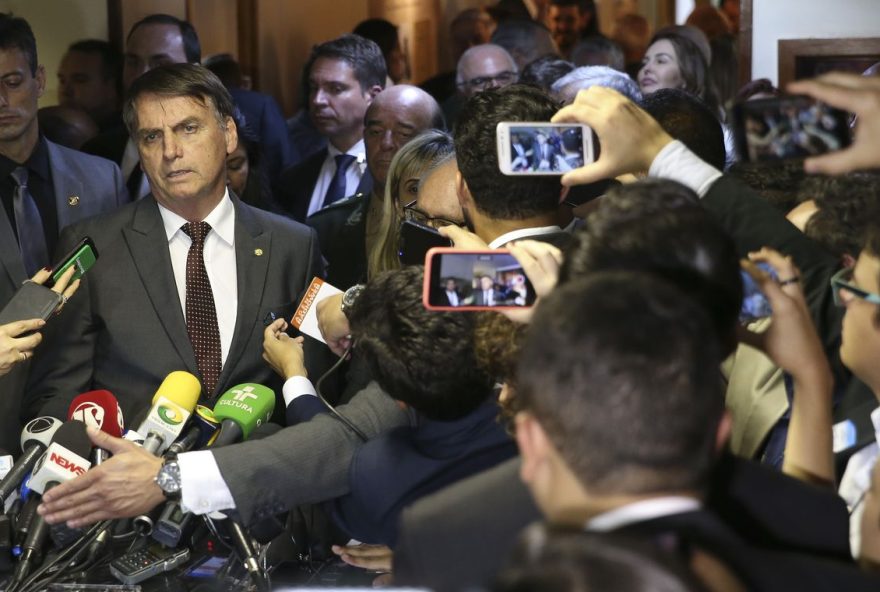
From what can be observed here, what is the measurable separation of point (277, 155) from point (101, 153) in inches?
47.9

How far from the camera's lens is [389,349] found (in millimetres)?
2156

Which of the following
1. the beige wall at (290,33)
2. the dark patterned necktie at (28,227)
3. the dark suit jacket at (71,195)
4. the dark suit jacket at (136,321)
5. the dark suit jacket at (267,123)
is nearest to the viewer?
the dark suit jacket at (136,321)

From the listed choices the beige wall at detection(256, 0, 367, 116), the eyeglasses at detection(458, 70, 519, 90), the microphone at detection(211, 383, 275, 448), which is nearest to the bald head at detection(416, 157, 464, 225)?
the microphone at detection(211, 383, 275, 448)

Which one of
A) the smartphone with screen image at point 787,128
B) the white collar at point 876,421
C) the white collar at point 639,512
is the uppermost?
the smartphone with screen image at point 787,128

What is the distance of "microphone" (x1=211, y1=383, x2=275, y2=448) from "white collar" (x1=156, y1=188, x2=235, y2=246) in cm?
55

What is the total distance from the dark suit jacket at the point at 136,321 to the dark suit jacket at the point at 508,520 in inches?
61.8

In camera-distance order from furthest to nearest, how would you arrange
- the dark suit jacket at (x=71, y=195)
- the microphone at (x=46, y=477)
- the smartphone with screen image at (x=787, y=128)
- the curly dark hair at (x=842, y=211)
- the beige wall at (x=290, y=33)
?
the beige wall at (x=290, y=33)
the dark suit jacket at (x=71, y=195)
the microphone at (x=46, y=477)
the curly dark hair at (x=842, y=211)
the smartphone with screen image at (x=787, y=128)

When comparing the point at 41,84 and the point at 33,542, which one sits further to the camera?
the point at 41,84

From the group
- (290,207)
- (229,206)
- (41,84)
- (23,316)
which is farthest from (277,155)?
(23,316)

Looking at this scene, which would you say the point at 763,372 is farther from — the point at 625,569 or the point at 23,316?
the point at 23,316

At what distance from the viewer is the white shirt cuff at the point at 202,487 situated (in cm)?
234

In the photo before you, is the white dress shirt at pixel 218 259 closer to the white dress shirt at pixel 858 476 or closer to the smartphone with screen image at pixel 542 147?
the smartphone with screen image at pixel 542 147

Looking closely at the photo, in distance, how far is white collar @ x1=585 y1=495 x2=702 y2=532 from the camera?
122cm

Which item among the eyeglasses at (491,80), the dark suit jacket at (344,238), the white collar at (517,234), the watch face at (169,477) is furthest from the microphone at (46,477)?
the eyeglasses at (491,80)
